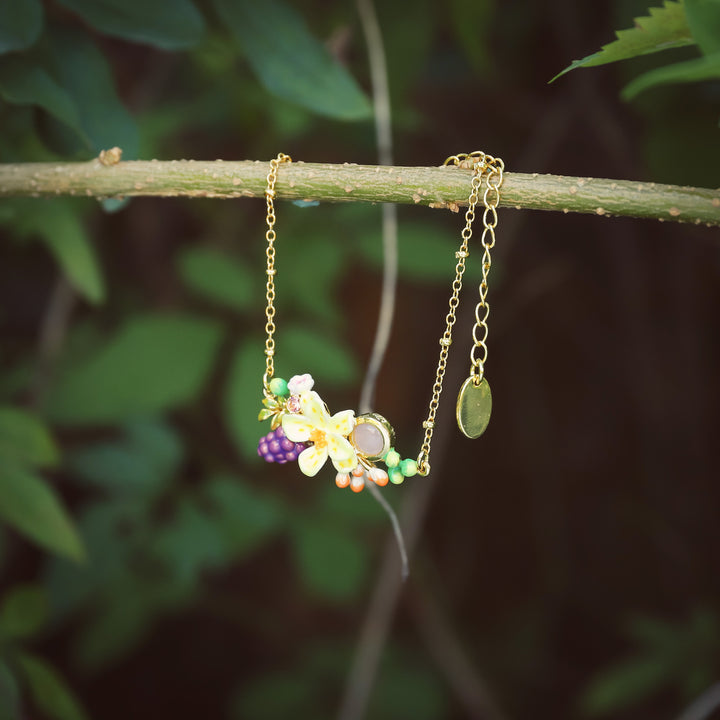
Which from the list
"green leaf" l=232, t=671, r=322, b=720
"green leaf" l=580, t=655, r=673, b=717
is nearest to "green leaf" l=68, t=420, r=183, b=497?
"green leaf" l=232, t=671, r=322, b=720

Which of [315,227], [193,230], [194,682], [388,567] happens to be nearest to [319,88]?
[315,227]

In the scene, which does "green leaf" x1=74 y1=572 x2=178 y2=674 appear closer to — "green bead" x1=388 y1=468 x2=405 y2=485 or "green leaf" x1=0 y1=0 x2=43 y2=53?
"green bead" x1=388 y1=468 x2=405 y2=485

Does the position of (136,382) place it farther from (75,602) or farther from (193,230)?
(193,230)

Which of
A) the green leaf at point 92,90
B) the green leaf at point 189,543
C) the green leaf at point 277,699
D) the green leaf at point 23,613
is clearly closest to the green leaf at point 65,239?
the green leaf at point 92,90

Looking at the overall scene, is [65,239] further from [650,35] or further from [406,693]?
[406,693]

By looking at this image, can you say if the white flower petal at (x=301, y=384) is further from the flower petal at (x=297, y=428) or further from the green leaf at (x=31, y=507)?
the green leaf at (x=31, y=507)

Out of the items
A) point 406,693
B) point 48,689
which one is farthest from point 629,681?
point 48,689
